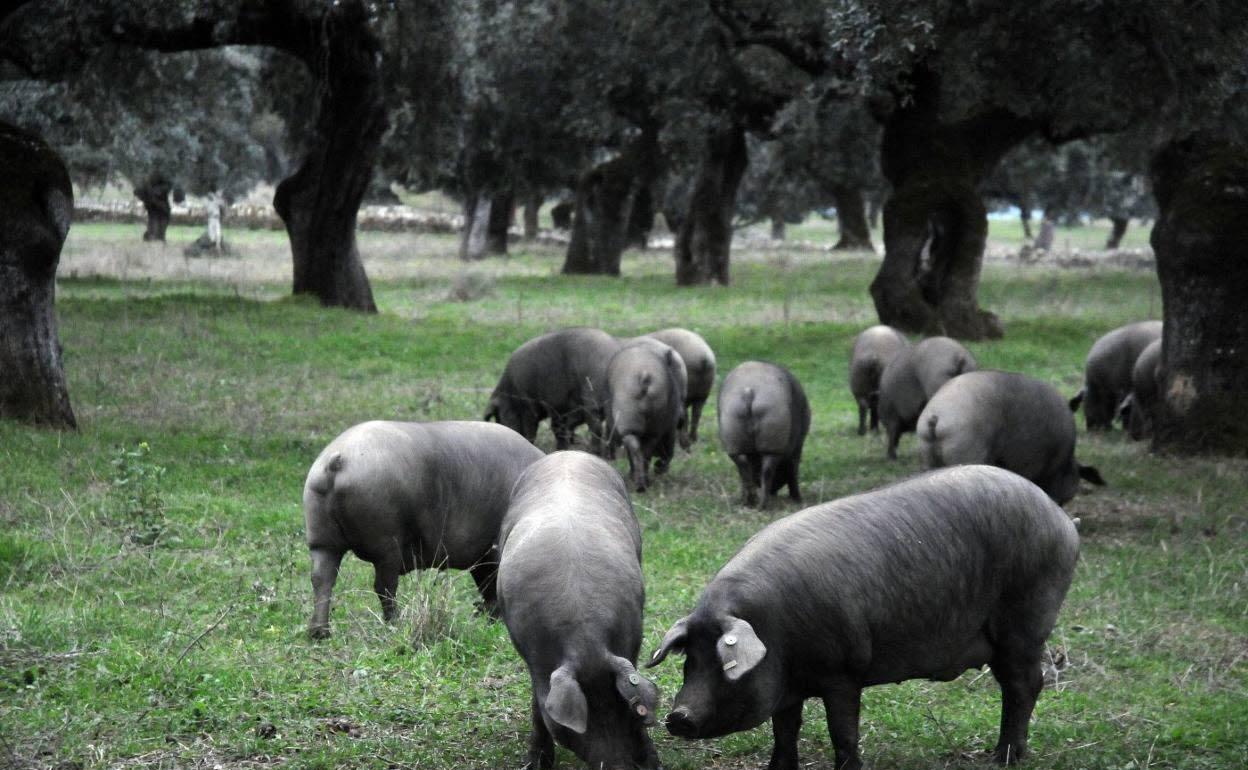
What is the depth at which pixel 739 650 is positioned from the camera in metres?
5.25

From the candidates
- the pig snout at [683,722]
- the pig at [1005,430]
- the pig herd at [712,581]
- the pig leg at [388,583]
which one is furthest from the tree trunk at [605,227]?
the pig snout at [683,722]

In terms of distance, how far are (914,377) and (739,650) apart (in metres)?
9.03

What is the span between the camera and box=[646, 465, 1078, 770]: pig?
5.46 metres

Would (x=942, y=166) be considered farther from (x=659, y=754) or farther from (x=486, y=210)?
(x=486, y=210)

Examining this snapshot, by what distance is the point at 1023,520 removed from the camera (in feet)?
20.0

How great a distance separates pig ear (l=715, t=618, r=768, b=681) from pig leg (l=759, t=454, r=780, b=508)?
6.40m

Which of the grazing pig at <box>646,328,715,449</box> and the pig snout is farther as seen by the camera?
the grazing pig at <box>646,328,715,449</box>

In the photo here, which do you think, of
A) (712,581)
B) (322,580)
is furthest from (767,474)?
(712,581)

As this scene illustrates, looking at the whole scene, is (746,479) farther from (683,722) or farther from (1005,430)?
(683,722)

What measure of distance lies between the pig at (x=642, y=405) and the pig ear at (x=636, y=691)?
702cm

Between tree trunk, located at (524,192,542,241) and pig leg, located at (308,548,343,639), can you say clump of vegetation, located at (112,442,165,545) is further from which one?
tree trunk, located at (524,192,542,241)

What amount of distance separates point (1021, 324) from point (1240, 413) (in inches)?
434

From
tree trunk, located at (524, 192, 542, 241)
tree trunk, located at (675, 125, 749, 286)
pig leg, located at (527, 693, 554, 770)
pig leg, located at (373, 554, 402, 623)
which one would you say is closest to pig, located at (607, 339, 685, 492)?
pig leg, located at (373, 554, 402, 623)

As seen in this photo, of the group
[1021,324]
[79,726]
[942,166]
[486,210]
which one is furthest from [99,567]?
[486,210]
